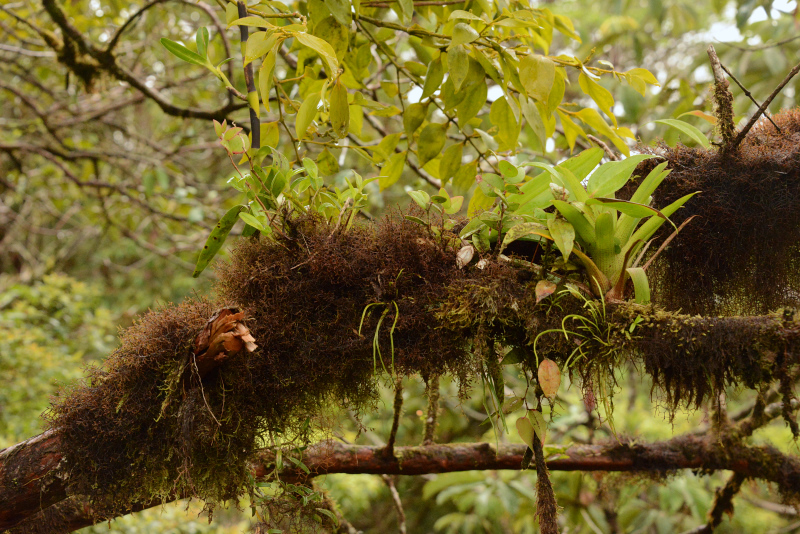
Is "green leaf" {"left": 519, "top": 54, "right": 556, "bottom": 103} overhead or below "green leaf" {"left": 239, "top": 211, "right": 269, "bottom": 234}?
overhead

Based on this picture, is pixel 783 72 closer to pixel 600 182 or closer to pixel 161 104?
pixel 600 182

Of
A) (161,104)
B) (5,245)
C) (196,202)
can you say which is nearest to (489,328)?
(161,104)

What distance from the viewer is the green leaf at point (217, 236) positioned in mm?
1134

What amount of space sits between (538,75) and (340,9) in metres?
0.44

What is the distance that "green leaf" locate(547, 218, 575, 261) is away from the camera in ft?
3.12

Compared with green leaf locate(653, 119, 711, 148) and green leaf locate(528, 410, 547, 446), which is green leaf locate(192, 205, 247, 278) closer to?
green leaf locate(528, 410, 547, 446)

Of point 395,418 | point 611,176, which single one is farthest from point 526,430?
point 611,176

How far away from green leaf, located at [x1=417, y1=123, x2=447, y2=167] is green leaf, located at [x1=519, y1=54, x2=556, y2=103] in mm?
275

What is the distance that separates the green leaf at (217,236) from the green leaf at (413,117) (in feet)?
1.52

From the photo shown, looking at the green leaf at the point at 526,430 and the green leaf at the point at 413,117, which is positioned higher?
the green leaf at the point at 413,117

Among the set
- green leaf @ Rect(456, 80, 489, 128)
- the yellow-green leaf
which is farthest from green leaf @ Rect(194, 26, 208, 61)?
green leaf @ Rect(456, 80, 489, 128)

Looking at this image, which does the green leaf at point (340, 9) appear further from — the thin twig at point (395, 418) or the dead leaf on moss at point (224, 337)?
the thin twig at point (395, 418)

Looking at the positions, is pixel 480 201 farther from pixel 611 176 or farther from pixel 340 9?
pixel 340 9

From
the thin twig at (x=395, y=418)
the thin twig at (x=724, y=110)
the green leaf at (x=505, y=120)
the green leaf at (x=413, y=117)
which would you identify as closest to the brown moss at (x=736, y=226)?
the thin twig at (x=724, y=110)
